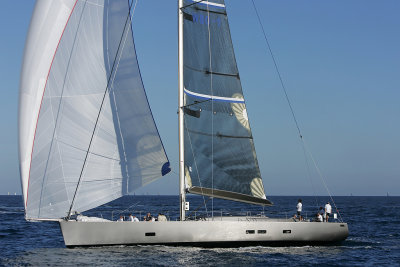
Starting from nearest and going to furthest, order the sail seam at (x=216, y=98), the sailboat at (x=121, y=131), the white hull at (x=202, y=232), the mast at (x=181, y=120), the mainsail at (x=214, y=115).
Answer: the sailboat at (x=121, y=131)
the white hull at (x=202, y=232)
the mast at (x=181, y=120)
the mainsail at (x=214, y=115)
the sail seam at (x=216, y=98)

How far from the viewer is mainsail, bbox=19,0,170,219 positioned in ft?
65.9

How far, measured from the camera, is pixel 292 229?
75.7 ft

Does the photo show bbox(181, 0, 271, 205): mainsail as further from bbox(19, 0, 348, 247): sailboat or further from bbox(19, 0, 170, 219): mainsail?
bbox(19, 0, 170, 219): mainsail

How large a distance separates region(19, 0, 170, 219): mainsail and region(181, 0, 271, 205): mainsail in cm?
192

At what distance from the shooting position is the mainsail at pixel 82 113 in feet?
65.9

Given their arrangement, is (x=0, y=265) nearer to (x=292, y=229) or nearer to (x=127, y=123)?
(x=127, y=123)

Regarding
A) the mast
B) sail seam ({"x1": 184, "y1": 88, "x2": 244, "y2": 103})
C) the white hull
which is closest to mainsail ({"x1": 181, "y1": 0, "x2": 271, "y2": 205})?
sail seam ({"x1": 184, "y1": 88, "x2": 244, "y2": 103})

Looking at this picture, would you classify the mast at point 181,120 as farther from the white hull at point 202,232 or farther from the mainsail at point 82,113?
the white hull at point 202,232

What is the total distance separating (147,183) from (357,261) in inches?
328

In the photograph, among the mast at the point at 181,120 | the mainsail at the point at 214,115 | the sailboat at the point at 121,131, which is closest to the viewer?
the sailboat at the point at 121,131

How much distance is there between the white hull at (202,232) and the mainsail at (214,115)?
1.82 meters

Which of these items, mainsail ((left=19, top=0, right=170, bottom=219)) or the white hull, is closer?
mainsail ((left=19, top=0, right=170, bottom=219))

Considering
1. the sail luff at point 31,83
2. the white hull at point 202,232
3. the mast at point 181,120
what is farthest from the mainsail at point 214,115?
the sail luff at point 31,83

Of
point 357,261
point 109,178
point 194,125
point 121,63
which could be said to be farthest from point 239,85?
point 357,261
